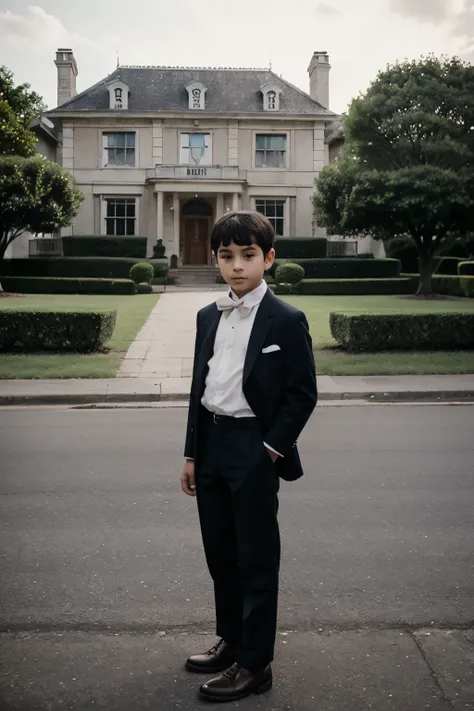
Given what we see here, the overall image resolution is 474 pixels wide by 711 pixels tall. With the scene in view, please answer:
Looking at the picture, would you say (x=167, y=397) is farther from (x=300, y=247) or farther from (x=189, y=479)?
(x=300, y=247)

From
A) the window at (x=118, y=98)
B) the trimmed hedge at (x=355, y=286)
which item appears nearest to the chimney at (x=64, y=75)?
the window at (x=118, y=98)

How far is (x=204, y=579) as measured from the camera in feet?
15.0

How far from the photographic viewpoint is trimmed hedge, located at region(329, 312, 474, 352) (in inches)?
604

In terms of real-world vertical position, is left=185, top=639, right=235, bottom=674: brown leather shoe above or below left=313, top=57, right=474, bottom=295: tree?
below

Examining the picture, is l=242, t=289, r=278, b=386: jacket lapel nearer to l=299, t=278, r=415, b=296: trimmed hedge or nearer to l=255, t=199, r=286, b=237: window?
l=299, t=278, r=415, b=296: trimmed hedge

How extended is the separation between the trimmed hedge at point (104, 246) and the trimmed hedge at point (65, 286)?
846 centimetres

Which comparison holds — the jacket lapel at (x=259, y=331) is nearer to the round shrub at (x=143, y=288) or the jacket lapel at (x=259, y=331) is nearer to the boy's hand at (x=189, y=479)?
the boy's hand at (x=189, y=479)

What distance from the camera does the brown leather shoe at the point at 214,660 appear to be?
3492 millimetres

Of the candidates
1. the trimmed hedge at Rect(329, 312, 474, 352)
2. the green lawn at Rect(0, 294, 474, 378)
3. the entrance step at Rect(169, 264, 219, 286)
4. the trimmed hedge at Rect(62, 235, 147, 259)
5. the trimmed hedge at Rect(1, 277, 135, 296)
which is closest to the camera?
the green lawn at Rect(0, 294, 474, 378)

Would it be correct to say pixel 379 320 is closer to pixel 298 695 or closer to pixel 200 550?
pixel 200 550

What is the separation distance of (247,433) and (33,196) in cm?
3078

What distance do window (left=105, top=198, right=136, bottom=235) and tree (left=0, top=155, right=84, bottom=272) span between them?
9918 millimetres

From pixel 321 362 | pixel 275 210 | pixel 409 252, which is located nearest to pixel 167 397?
pixel 321 362

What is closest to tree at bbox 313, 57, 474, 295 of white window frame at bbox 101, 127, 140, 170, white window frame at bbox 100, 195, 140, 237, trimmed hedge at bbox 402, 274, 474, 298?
trimmed hedge at bbox 402, 274, 474, 298
